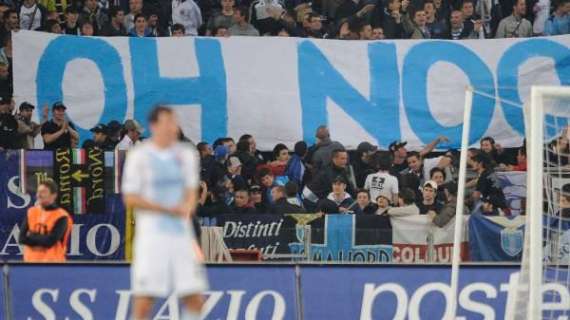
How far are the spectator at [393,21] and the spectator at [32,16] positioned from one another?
474 cm

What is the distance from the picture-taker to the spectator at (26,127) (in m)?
22.2

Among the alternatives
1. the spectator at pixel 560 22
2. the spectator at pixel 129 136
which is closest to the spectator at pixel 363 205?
the spectator at pixel 129 136

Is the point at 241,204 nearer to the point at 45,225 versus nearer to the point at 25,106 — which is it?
the point at 25,106

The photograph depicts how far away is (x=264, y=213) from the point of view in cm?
2091

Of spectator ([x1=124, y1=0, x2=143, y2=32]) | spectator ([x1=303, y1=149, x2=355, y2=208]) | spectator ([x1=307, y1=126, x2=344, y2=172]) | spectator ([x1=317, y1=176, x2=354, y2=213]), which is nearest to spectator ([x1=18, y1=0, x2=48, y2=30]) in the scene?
spectator ([x1=124, y1=0, x2=143, y2=32])

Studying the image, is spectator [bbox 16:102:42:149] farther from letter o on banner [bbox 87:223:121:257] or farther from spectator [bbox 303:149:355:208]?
spectator [bbox 303:149:355:208]

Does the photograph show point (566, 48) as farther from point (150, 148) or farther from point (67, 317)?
point (150, 148)

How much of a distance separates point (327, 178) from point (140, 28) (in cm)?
371

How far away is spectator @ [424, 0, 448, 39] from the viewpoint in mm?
23734

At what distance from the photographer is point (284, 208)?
20922 mm

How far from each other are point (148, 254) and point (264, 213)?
30.3ft

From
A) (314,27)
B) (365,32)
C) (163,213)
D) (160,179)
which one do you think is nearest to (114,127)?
(314,27)

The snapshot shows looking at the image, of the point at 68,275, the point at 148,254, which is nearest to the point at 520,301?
the point at 68,275

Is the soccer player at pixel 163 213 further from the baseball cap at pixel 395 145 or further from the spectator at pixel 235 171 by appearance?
the baseball cap at pixel 395 145
